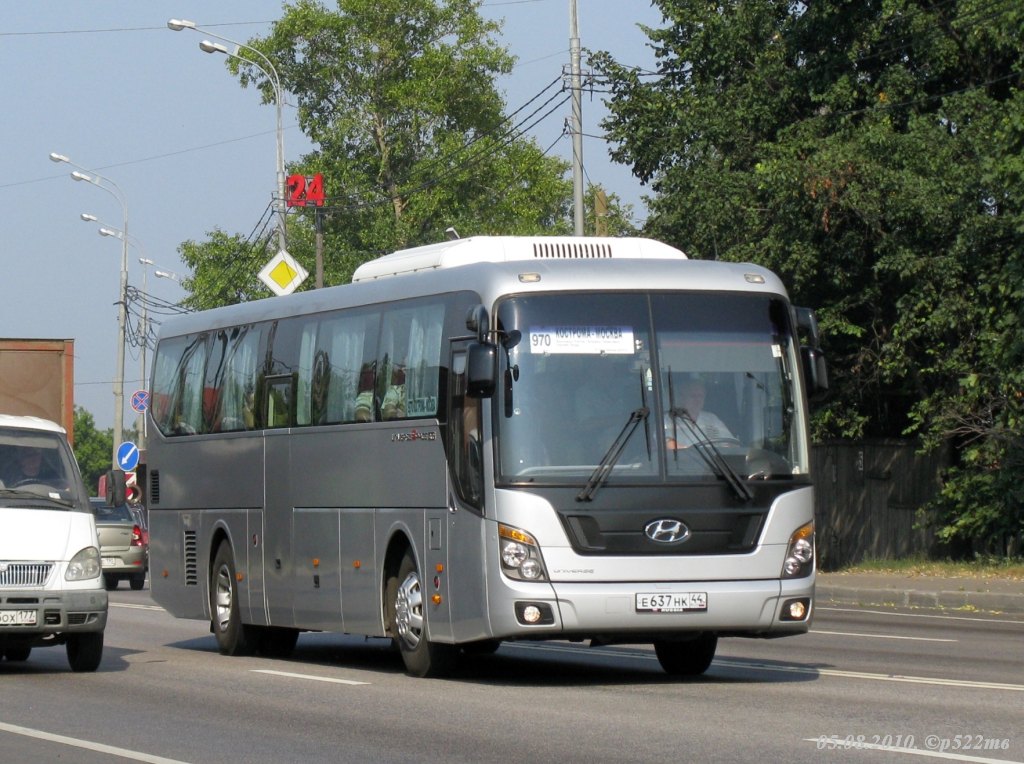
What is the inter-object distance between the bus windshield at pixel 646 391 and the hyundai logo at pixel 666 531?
31cm

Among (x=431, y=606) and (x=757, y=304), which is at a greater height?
(x=757, y=304)

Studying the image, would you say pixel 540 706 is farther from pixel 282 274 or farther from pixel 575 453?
pixel 282 274

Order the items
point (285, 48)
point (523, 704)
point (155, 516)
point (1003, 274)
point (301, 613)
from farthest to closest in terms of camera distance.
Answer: point (285, 48) < point (1003, 274) < point (155, 516) < point (301, 613) < point (523, 704)

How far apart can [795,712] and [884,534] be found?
21.9m

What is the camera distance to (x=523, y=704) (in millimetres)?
11555

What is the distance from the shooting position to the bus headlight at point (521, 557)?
40.6ft

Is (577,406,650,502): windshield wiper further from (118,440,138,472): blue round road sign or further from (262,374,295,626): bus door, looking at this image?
(118,440,138,472): blue round road sign

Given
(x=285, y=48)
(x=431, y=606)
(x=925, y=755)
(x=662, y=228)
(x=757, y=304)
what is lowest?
(x=925, y=755)

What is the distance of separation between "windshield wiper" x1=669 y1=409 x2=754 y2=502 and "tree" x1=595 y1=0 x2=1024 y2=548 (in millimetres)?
12729

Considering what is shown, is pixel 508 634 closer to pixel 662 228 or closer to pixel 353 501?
pixel 353 501

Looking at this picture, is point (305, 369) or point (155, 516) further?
point (155, 516)

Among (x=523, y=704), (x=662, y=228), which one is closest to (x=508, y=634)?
(x=523, y=704)

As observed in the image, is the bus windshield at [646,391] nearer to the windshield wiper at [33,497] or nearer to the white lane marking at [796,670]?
the white lane marking at [796,670]

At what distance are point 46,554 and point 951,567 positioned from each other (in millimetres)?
17532
